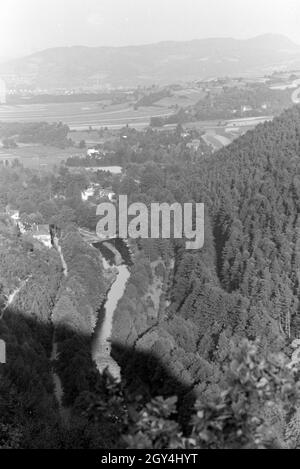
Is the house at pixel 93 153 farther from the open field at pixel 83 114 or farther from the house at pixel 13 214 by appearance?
the house at pixel 13 214

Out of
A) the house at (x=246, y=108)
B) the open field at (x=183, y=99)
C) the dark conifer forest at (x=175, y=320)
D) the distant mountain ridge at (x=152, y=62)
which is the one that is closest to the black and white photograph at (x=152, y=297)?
the dark conifer forest at (x=175, y=320)

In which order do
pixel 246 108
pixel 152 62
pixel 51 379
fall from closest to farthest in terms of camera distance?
pixel 51 379 < pixel 246 108 < pixel 152 62

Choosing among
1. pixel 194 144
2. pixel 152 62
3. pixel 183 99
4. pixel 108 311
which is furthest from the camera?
pixel 152 62

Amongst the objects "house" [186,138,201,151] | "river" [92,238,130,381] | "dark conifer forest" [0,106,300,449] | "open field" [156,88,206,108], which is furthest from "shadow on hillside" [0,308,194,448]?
"open field" [156,88,206,108]

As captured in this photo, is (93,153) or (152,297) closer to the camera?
(152,297)

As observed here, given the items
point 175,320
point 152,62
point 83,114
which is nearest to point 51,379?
point 175,320

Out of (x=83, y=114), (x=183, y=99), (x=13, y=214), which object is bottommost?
(x=13, y=214)

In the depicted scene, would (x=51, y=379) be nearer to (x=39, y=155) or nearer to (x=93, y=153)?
(x=93, y=153)
